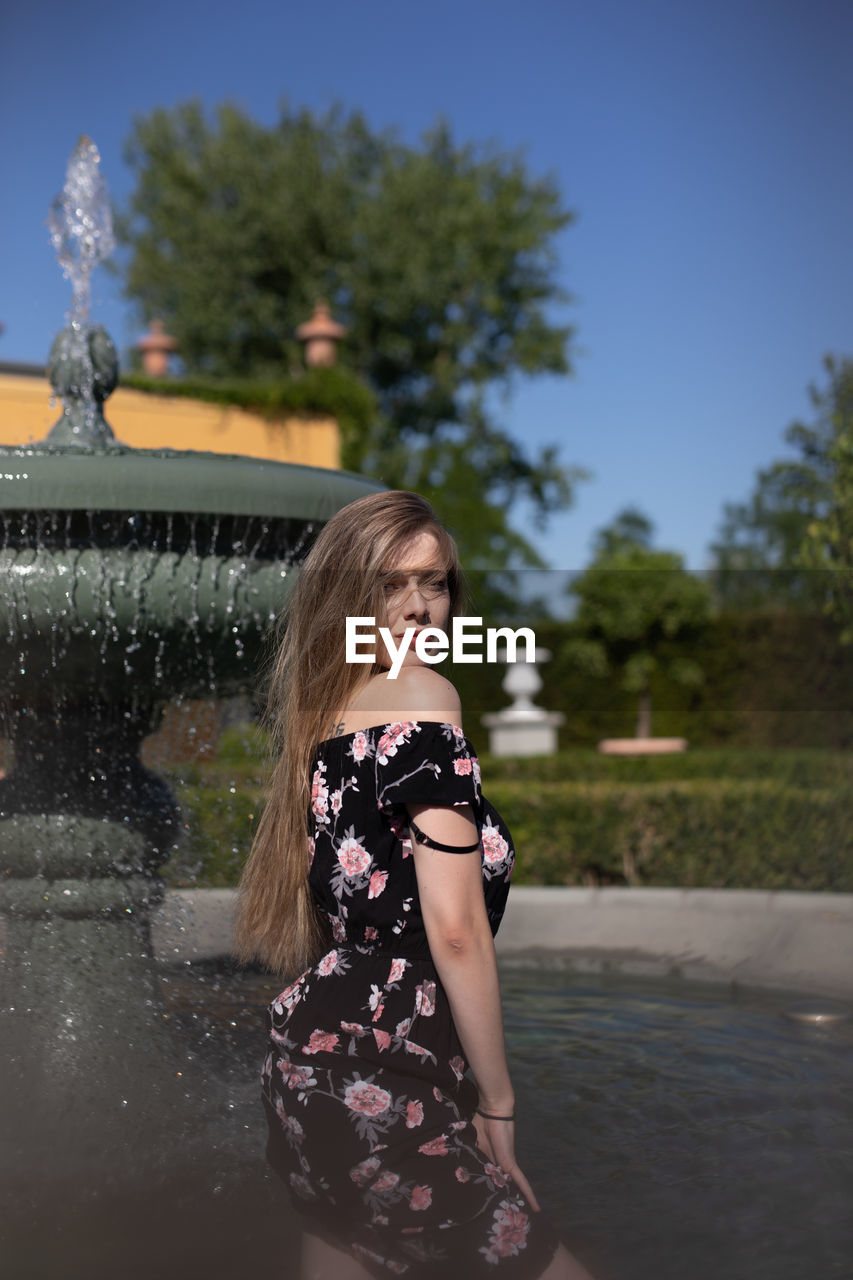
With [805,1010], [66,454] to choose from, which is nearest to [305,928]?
[66,454]

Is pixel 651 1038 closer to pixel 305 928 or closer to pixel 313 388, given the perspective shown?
pixel 305 928

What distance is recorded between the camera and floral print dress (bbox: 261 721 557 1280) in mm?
1465

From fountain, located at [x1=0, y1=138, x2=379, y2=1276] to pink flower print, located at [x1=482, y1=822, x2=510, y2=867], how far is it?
3.28 feet

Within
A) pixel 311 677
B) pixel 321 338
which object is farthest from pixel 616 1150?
pixel 321 338

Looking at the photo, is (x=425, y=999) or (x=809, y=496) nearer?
(x=425, y=999)

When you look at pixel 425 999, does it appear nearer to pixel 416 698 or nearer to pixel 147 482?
pixel 416 698

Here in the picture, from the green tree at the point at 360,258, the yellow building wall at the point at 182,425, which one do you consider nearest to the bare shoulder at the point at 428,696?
the yellow building wall at the point at 182,425

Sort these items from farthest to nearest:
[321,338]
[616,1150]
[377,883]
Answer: [321,338] < [616,1150] < [377,883]

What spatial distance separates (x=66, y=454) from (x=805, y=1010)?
8.24ft

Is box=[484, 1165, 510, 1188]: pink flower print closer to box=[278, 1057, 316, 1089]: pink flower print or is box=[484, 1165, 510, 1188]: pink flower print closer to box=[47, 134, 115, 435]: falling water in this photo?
box=[278, 1057, 316, 1089]: pink flower print

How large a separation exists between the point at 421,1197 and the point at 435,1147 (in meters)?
0.07

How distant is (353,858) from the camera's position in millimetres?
1590

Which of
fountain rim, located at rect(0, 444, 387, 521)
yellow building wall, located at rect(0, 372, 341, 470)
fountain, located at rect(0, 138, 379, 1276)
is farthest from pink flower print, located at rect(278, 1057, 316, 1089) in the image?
yellow building wall, located at rect(0, 372, 341, 470)

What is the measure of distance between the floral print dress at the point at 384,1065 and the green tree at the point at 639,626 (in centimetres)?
1681
